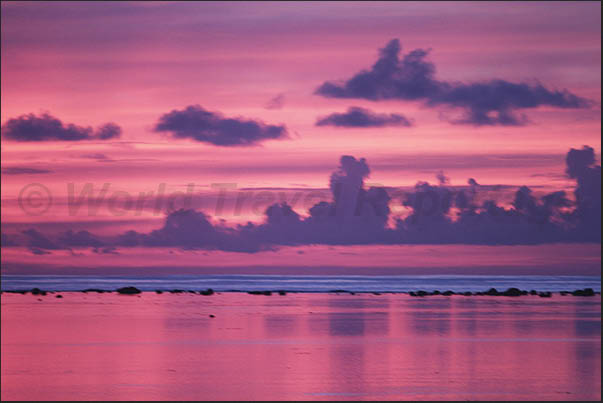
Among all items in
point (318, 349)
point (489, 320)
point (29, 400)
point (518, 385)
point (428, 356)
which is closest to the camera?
point (29, 400)

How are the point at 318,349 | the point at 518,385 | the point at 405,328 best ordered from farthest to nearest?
the point at 405,328 → the point at 318,349 → the point at 518,385

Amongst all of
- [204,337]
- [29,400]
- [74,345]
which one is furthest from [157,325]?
[29,400]

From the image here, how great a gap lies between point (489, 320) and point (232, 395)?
24.5 meters

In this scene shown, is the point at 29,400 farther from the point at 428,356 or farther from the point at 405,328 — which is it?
the point at 405,328

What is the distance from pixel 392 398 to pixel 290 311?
30.4 metres

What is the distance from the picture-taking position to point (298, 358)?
2517 cm

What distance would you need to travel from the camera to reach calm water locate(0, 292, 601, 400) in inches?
766

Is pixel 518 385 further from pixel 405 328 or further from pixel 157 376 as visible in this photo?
pixel 405 328

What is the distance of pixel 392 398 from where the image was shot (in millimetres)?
18344

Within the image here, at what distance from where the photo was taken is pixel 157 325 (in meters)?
36.4

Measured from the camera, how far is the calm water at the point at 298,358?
19469 millimetres

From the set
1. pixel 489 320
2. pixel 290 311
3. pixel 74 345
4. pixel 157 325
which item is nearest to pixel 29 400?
pixel 74 345

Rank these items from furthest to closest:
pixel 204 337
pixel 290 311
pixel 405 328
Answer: pixel 290 311 < pixel 405 328 < pixel 204 337

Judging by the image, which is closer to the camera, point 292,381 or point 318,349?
point 292,381
